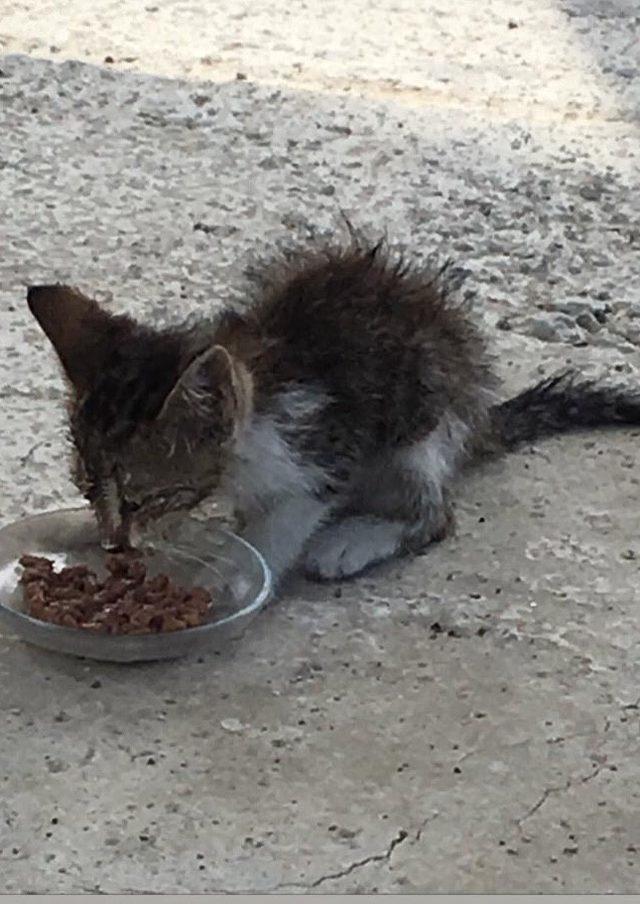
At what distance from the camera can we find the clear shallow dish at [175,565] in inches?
128

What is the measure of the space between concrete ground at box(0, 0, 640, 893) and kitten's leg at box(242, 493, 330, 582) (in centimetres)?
9

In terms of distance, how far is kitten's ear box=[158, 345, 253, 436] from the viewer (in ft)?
10.2

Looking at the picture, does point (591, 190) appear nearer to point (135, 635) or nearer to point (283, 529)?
point (283, 529)

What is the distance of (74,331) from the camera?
325 centimetres

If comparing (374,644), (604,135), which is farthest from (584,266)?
(374,644)

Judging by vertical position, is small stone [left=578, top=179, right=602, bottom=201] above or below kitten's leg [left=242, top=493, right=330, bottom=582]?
below

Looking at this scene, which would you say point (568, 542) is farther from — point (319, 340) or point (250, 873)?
point (250, 873)

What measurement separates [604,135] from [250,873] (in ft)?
13.7

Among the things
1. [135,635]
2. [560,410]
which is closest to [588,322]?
[560,410]

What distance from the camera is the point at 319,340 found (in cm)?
362

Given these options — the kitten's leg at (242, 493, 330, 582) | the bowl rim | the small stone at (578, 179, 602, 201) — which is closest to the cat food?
the bowl rim

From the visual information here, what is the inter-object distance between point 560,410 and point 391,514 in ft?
2.11

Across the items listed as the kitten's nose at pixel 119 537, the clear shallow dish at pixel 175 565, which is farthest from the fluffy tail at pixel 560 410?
the kitten's nose at pixel 119 537

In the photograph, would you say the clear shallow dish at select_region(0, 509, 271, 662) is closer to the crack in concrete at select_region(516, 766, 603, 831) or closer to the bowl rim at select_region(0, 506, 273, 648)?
the bowl rim at select_region(0, 506, 273, 648)
